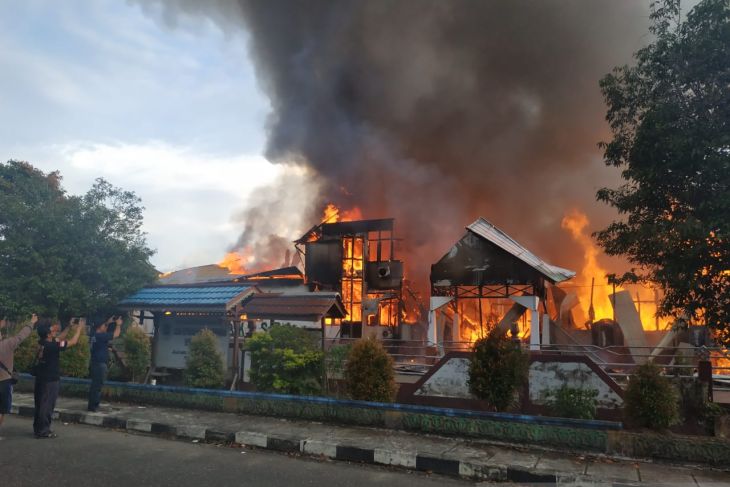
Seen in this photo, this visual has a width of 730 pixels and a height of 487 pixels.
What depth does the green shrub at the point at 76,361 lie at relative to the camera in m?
13.7

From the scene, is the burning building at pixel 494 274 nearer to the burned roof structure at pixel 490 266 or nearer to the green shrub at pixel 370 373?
the burned roof structure at pixel 490 266

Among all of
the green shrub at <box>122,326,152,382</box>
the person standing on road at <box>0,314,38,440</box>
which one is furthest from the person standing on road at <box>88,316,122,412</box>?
the green shrub at <box>122,326,152,382</box>

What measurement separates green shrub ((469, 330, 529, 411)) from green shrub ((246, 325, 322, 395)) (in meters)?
3.63

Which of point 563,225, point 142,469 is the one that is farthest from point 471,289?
point 563,225

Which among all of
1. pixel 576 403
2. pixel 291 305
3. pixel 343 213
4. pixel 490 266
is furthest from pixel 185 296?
pixel 343 213

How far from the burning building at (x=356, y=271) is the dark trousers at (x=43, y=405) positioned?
1935cm

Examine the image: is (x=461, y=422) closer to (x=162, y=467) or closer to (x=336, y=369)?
(x=336, y=369)

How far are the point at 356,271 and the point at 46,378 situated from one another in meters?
21.0

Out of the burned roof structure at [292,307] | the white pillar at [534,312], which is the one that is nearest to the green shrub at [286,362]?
the burned roof structure at [292,307]

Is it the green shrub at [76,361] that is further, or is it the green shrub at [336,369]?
the green shrub at [76,361]

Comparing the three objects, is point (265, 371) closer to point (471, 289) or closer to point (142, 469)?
point (142, 469)

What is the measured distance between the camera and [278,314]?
40.9 feet

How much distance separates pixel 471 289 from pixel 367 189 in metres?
20.2

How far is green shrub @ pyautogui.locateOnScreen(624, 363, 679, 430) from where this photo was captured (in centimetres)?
780
